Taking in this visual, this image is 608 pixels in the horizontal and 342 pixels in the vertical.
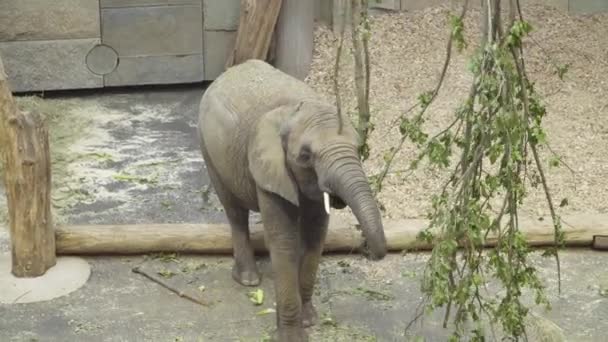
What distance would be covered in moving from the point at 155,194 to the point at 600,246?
2.70 metres

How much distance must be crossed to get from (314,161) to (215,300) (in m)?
1.35

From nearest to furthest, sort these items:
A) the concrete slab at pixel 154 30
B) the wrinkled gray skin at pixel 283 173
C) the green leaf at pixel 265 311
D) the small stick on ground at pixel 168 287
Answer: the wrinkled gray skin at pixel 283 173 → the green leaf at pixel 265 311 → the small stick on ground at pixel 168 287 → the concrete slab at pixel 154 30

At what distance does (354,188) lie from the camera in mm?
4938

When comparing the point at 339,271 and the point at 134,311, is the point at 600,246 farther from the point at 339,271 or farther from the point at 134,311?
the point at 134,311

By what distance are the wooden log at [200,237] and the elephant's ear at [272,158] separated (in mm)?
1172

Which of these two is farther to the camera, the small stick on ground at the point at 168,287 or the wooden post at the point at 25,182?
the wooden post at the point at 25,182

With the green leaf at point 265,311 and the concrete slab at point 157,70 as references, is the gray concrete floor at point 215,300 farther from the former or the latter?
the concrete slab at point 157,70

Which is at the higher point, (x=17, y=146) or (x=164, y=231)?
(x=17, y=146)

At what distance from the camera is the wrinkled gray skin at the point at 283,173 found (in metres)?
5.05

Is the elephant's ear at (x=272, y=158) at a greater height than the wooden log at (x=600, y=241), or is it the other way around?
the elephant's ear at (x=272, y=158)

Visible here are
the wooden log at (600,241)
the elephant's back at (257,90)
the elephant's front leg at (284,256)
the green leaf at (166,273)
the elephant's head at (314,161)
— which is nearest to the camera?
the elephant's head at (314,161)

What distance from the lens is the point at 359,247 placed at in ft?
22.0

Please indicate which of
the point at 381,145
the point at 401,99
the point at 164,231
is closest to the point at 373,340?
the point at 164,231

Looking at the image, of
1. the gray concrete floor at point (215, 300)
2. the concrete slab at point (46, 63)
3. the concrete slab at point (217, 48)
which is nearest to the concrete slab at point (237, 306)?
the gray concrete floor at point (215, 300)
